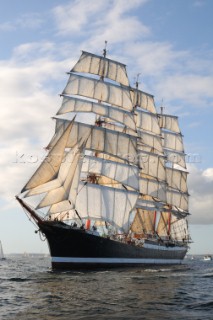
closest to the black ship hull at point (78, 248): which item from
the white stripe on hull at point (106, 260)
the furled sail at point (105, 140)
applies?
the white stripe on hull at point (106, 260)

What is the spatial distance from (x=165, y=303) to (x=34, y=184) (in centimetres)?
2453

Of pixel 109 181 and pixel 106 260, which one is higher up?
pixel 109 181

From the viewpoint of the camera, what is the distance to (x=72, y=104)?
215 ft

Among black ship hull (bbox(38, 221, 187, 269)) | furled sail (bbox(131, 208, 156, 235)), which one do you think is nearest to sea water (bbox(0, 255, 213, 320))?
black ship hull (bbox(38, 221, 187, 269))

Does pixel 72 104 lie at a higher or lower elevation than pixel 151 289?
higher

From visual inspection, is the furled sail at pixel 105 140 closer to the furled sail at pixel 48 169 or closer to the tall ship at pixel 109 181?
the tall ship at pixel 109 181

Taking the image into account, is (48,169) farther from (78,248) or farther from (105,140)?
(105,140)

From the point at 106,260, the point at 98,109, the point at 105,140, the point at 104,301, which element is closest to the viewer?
the point at 104,301

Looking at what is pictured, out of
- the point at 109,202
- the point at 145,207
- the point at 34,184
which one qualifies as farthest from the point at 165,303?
the point at 145,207

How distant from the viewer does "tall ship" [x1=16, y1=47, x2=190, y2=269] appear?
165ft

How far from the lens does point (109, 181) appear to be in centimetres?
6725

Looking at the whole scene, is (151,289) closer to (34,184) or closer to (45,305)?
(45,305)

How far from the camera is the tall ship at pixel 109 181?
50406 millimetres

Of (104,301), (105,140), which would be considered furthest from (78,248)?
(104,301)
